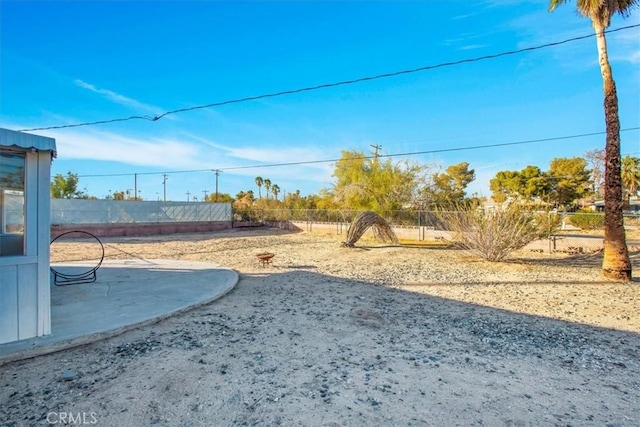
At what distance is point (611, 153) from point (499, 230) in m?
3.25

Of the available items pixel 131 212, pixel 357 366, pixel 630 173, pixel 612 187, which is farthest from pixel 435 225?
pixel 630 173

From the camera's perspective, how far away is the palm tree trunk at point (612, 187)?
25.2ft

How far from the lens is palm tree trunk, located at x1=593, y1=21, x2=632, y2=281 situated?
7684 millimetres

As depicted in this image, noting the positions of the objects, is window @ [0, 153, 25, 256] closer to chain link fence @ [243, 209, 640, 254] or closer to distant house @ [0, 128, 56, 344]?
distant house @ [0, 128, 56, 344]

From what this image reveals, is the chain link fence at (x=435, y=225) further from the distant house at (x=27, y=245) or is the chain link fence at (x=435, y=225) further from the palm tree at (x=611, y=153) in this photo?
the distant house at (x=27, y=245)

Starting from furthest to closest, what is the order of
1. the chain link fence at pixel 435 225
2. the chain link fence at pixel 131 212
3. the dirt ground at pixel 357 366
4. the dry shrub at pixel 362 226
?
the chain link fence at pixel 131 212 < the dry shrub at pixel 362 226 < the chain link fence at pixel 435 225 < the dirt ground at pixel 357 366

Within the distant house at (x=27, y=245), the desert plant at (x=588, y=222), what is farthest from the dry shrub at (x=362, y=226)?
the desert plant at (x=588, y=222)

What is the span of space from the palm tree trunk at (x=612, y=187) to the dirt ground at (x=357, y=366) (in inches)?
74.7

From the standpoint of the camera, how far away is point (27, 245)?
11.9ft

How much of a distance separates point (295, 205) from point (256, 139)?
687cm

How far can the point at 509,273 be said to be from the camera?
884 centimetres

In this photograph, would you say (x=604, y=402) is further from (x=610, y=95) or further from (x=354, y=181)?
(x=354, y=181)

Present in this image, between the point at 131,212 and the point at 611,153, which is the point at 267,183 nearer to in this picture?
the point at 131,212

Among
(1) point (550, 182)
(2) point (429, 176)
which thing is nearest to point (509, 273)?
(2) point (429, 176)
